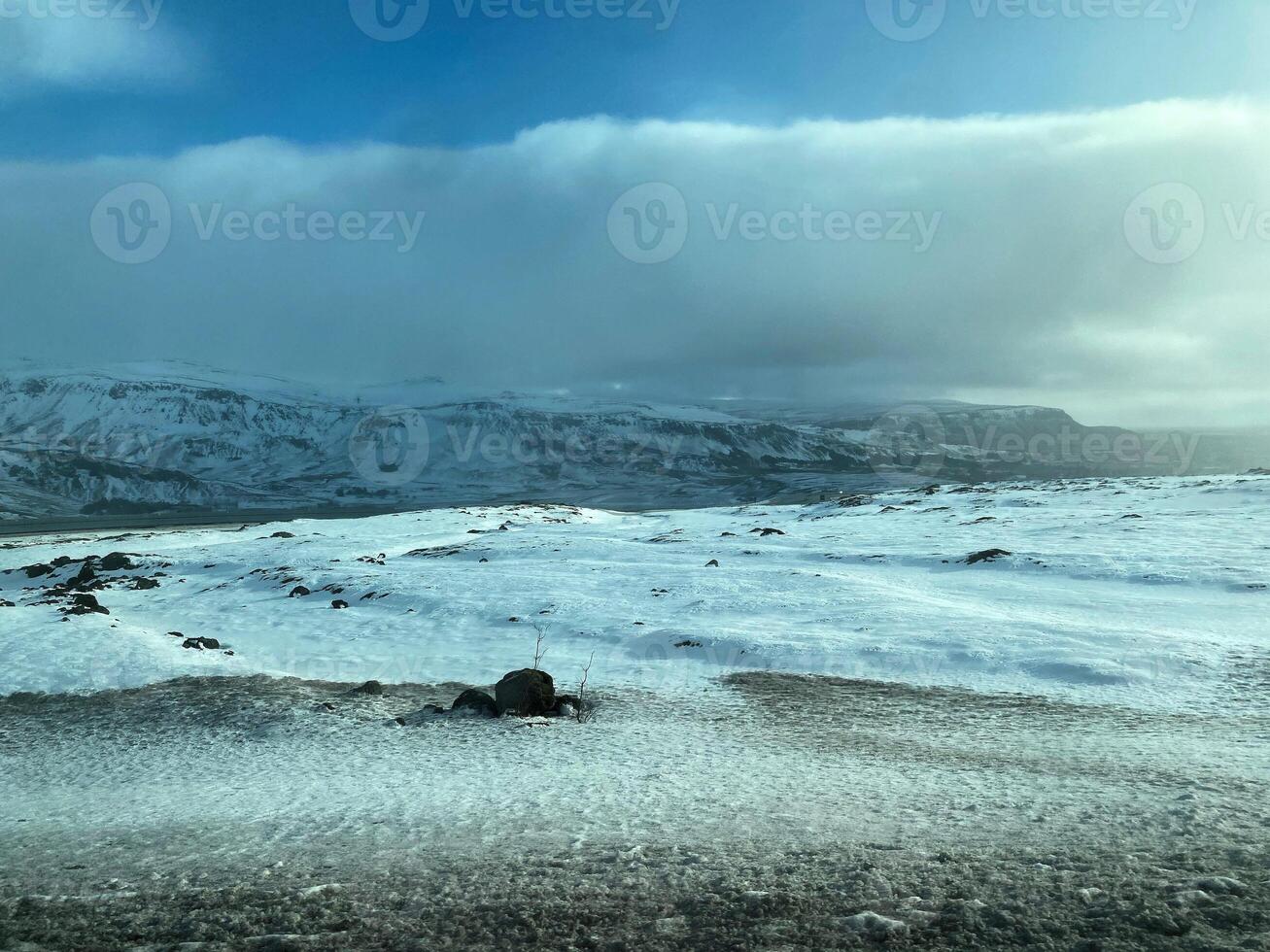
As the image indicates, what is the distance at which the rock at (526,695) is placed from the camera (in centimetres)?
1463

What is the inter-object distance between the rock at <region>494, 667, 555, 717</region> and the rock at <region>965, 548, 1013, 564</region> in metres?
25.3

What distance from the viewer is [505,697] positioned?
1476 cm

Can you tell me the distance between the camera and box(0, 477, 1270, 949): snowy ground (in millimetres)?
6926

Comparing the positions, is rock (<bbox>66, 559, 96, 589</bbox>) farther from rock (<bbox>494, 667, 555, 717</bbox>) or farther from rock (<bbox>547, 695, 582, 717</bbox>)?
rock (<bbox>547, 695, 582, 717</bbox>)

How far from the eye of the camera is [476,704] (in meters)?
14.8

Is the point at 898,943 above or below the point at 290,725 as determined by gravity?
above

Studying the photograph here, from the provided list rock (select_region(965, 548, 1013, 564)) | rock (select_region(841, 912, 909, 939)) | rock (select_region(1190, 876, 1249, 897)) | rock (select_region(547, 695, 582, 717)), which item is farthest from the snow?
rock (select_region(841, 912, 909, 939))

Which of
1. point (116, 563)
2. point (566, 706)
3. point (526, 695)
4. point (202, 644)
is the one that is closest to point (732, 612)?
point (566, 706)

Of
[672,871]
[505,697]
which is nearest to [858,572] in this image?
[505,697]

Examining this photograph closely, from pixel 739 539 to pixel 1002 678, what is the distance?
3150 cm

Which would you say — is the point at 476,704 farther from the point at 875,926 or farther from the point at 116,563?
the point at 116,563

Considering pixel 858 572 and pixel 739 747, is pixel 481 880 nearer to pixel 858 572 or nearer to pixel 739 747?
pixel 739 747

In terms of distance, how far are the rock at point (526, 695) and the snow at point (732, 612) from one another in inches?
127

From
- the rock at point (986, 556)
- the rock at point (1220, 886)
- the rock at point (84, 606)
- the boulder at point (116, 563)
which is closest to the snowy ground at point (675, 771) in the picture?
the rock at point (1220, 886)
